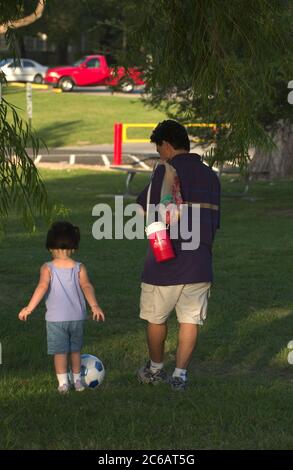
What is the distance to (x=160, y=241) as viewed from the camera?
7078 mm

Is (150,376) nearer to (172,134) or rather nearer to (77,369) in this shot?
(77,369)

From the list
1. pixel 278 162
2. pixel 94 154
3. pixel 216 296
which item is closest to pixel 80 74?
pixel 94 154

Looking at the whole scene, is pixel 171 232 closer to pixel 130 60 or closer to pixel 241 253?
pixel 130 60

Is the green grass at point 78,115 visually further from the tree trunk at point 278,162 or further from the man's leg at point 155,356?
the man's leg at point 155,356

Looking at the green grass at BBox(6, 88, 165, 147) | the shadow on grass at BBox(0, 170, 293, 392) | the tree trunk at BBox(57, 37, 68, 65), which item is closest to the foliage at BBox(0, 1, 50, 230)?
the shadow on grass at BBox(0, 170, 293, 392)

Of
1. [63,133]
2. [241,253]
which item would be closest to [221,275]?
[241,253]

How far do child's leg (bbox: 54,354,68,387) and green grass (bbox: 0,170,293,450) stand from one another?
0.09m

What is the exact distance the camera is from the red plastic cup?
7.08 m

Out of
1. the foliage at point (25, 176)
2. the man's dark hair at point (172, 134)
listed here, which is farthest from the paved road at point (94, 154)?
the foliage at point (25, 176)

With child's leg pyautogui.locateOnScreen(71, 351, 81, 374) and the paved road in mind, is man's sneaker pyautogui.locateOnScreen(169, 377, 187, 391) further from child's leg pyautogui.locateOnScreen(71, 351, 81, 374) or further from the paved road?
the paved road

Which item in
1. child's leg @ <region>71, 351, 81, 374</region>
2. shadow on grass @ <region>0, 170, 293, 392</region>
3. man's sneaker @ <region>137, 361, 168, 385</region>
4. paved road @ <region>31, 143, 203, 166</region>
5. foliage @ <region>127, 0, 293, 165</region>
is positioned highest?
foliage @ <region>127, 0, 293, 165</region>

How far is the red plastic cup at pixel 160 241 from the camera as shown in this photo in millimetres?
7078

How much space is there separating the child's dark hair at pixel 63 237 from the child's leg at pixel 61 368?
2.30 ft
